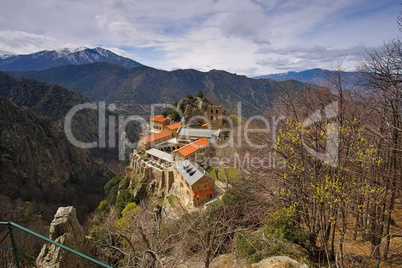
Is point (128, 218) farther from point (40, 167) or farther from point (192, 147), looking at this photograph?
point (40, 167)

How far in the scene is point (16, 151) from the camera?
163 feet

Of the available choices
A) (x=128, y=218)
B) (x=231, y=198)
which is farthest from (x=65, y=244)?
(x=128, y=218)

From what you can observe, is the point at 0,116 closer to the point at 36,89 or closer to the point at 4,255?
the point at 4,255

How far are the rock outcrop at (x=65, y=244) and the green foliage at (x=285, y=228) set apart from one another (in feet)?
28.3

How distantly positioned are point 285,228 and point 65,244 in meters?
10.1

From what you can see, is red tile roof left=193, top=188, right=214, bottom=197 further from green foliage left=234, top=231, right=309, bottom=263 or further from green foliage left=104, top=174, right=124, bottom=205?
green foliage left=104, top=174, right=124, bottom=205

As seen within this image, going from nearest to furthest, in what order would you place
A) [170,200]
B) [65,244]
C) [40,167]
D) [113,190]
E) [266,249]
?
[65,244] < [266,249] < [170,200] < [113,190] < [40,167]

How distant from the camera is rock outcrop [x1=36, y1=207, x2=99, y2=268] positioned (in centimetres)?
832

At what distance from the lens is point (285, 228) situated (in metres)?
10.6

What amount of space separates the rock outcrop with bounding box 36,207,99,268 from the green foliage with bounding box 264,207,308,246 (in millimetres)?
8635

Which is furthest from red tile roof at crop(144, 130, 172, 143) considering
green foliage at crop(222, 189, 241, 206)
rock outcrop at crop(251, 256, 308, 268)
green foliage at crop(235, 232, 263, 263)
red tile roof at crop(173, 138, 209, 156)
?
rock outcrop at crop(251, 256, 308, 268)

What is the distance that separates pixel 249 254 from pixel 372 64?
9701 millimetres

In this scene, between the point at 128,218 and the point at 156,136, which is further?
the point at 156,136

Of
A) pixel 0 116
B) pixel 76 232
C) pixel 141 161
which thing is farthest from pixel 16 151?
pixel 76 232
